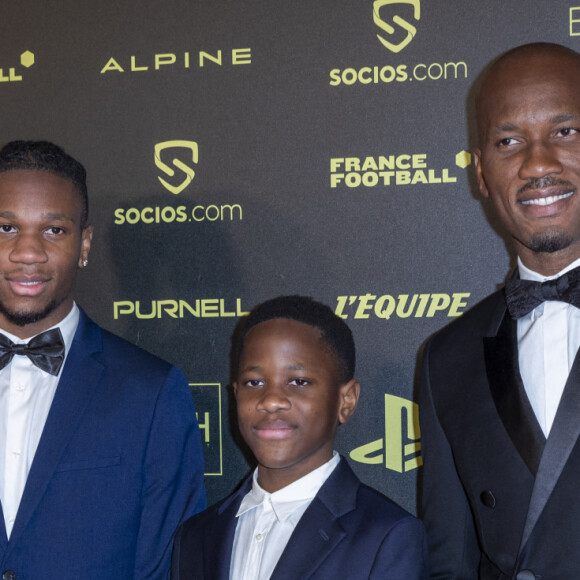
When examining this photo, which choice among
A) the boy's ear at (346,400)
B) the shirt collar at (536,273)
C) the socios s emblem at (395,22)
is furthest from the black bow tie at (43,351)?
the socios s emblem at (395,22)

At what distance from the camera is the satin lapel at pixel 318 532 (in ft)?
6.61

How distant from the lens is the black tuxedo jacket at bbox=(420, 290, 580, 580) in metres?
1.84

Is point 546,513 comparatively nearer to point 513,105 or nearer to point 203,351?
point 513,105

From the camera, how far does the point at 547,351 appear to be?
2.01 metres

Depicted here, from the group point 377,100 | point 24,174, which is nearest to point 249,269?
point 377,100

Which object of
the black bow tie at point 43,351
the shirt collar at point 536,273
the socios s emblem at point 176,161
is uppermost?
the socios s emblem at point 176,161

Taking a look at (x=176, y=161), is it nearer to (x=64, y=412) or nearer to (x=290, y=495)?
(x=64, y=412)

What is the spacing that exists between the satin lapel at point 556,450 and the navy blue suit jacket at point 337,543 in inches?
11.8

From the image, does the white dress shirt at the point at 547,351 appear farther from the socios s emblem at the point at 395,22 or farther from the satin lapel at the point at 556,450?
the socios s emblem at the point at 395,22

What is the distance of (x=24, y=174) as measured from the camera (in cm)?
233

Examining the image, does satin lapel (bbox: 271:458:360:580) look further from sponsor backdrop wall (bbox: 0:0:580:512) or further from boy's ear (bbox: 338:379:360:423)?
sponsor backdrop wall (bbox: 0:0:580:512)

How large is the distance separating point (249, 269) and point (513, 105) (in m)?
1.27

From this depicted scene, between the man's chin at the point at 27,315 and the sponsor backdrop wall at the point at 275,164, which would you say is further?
the sponsor backdrop wall at the point at 275,164

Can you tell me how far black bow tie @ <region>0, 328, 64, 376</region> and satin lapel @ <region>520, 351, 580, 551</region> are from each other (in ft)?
4.22
